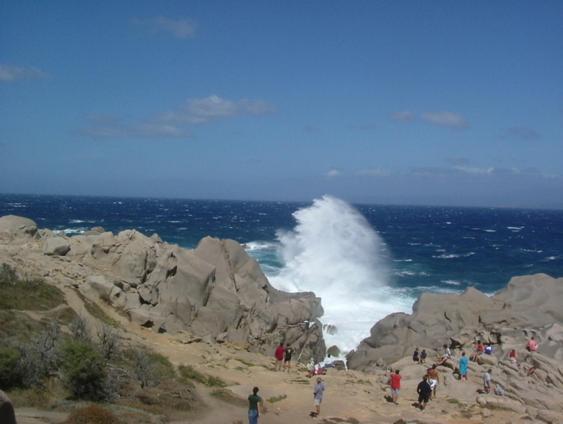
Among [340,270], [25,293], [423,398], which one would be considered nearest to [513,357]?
[423,398]

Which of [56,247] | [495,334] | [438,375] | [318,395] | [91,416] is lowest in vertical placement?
[438,375]

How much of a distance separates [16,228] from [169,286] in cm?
1090

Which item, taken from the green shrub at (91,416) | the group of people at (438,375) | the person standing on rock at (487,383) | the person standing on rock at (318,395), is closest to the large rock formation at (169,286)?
the group of people at (438,375)

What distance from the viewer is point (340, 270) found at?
194 feet

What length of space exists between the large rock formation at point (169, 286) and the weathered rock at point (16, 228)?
55 millimetres

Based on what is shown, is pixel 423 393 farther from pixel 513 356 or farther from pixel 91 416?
pixel 91 416

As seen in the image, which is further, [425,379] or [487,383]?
[487,383]

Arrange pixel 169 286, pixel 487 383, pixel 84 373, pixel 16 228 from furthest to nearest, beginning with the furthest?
pixel 16 228 → pixel 169 286 → pixel 487 383 → pixel 84 373

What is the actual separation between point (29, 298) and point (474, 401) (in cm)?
1867

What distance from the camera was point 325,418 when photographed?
1998 centimetres

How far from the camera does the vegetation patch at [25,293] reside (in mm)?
22922

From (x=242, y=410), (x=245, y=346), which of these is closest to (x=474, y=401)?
(x=242, y=410)

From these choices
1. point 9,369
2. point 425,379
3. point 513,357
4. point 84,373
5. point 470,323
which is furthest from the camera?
point 470,323

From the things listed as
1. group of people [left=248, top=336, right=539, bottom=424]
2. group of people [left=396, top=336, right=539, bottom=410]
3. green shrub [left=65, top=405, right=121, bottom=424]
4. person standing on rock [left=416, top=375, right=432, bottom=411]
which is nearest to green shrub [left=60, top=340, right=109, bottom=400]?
green shrub [left=65, top=405, right=121, bottom=424]
